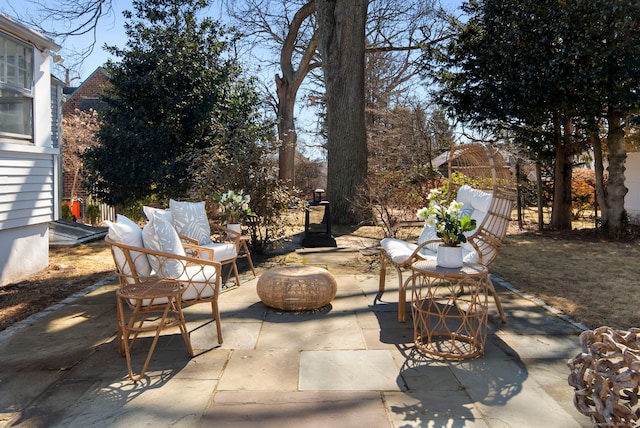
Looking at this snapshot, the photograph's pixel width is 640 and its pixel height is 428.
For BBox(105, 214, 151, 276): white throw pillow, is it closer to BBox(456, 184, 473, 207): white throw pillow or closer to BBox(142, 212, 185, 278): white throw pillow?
BBox(142, 212, 185, 278): white throw pillow

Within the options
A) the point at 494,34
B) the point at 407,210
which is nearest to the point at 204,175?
the point at 407,210

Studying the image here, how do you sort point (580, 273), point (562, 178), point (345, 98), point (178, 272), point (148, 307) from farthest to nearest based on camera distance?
point (345, 98) < point (562, 178) < point (580, 273) < point (178, 272) < point (148, 307)

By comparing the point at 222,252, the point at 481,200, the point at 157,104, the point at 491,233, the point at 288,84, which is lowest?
the point at 222,252

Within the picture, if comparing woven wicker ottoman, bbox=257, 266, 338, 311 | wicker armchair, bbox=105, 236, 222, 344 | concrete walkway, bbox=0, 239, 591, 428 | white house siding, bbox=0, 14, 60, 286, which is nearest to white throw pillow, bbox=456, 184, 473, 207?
concrete walkway, bbox=0, 239, 591, 428

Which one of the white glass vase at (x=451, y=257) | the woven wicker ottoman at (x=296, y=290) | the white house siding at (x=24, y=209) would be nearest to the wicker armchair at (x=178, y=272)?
the woven wicker ottoman at (x=296, y=290)

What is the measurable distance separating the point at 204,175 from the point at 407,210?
3.12 m

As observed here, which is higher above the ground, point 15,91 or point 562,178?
point 15,91

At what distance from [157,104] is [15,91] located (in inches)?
154

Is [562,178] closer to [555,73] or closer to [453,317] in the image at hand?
[555,73]

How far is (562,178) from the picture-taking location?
10023 mm

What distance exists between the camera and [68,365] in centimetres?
299

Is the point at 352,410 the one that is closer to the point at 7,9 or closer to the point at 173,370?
the point at 173,370

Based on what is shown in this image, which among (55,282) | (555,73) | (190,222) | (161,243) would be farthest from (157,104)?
(555,73)

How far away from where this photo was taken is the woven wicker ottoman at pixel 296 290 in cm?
401
